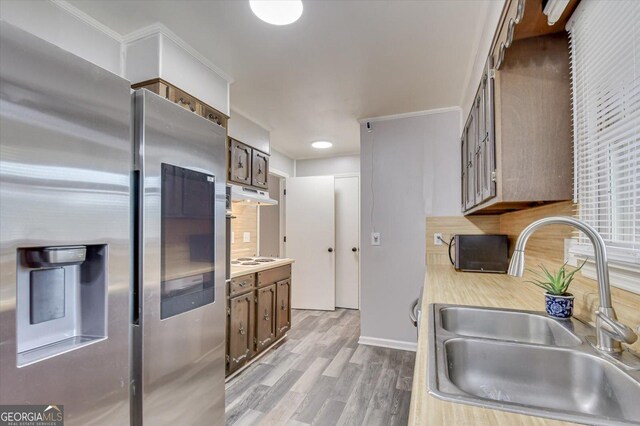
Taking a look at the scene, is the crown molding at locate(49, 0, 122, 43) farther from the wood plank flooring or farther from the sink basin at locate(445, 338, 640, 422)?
the wood plank flooring

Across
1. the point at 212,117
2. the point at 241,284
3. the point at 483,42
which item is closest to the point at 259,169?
the point at 212,117

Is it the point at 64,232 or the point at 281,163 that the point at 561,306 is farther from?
the point at 281,163

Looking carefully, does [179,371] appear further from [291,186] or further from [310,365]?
[291,186]

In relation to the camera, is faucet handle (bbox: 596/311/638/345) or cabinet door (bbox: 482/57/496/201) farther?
cabinet door (bbox: 482/57/496/201)

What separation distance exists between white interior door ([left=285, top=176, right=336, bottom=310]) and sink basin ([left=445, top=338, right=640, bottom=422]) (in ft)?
11.8

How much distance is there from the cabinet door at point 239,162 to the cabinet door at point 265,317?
1.06 meters

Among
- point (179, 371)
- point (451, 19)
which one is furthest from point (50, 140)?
point (451, 19)

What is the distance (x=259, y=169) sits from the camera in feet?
10.6

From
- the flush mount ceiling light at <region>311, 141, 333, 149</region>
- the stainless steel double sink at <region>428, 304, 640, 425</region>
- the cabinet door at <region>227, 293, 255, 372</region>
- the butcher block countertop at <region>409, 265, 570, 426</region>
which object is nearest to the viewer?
the butcher block countertop at <region>409, 265, 570, 426</region>

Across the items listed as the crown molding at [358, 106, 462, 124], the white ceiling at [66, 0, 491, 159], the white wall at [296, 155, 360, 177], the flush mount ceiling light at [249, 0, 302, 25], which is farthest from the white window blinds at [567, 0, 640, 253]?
the white wall at [296, 155, 360, 177]

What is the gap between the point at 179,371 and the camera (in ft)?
4.38

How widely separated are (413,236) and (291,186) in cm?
225

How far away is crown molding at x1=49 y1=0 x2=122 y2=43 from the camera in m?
1.57

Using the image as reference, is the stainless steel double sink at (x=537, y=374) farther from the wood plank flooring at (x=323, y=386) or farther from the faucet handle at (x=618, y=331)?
the wood plank flooring at (x=323, y=386)
